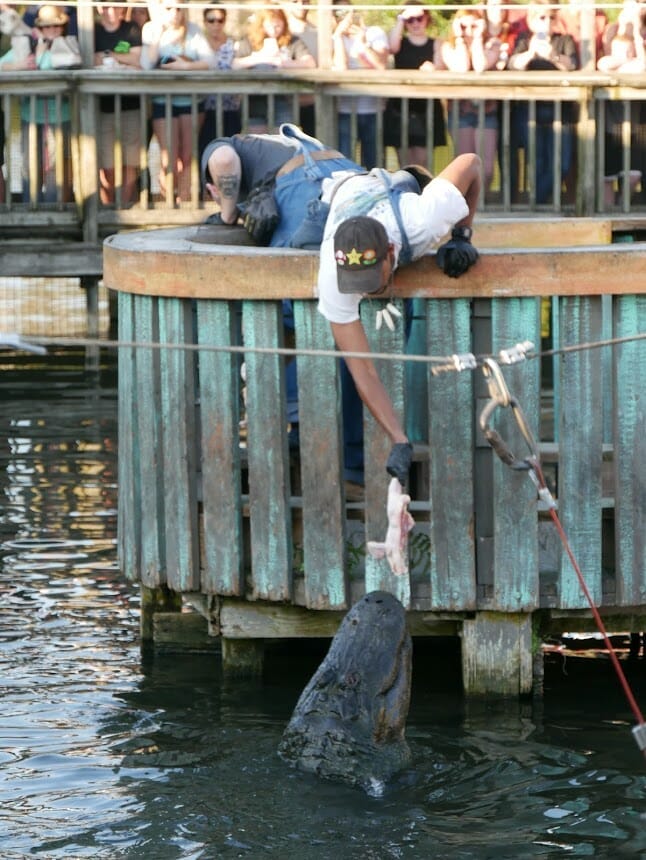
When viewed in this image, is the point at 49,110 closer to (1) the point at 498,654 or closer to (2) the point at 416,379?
(2) the point at 416,379

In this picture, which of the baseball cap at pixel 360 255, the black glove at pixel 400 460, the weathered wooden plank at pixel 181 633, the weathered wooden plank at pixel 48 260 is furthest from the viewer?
the weathered wooden plank at pixel 48 260

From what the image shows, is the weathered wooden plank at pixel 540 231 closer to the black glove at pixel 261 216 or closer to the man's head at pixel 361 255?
the black glove at pixel 261 216

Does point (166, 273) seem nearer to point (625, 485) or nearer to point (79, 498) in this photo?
point (625, 485)

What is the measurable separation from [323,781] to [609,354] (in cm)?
183

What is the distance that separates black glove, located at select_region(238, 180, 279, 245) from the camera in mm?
6688

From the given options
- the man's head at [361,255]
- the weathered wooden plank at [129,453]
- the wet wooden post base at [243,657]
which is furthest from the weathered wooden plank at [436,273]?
the wet wooden post base at [243,657]

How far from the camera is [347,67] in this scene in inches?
524

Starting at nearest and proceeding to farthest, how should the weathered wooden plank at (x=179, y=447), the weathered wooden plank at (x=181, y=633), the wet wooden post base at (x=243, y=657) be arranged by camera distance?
the weathered wooden plank at (x=179, y=447) < the wet wooden post base at (x=243, y=657) < the weathered wooden plank at (x=181, y=633)

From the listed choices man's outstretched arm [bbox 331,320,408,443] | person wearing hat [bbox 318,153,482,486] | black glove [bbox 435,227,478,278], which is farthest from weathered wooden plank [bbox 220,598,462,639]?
black glove [bbox 435,227,478,278]

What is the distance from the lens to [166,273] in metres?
6.04

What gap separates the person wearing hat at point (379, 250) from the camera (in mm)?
5547

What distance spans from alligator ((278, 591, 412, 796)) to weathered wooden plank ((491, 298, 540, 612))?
1.40 ft

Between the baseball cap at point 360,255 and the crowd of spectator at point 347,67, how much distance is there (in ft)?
25.0

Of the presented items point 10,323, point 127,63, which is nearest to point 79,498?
point 127,63
